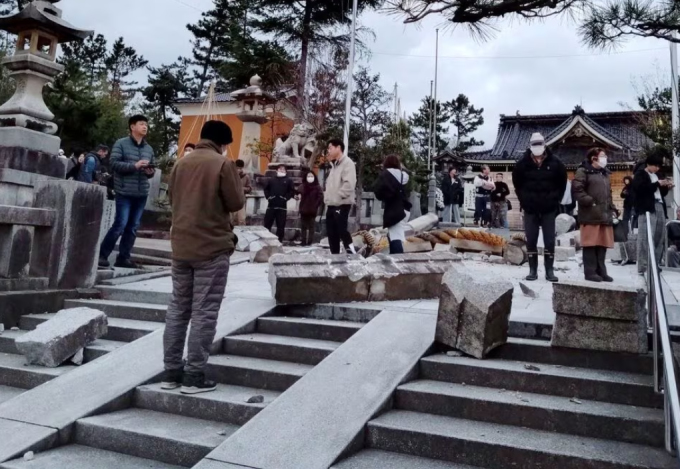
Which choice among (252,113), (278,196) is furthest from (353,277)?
(252,113)

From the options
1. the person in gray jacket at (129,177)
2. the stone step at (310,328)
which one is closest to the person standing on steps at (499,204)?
the person in gray jacket at (129,177)

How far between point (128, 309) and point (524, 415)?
4053 millimetres

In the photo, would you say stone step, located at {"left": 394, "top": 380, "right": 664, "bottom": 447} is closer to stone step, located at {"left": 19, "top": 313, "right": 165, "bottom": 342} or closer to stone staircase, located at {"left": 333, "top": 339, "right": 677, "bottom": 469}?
stone staircase, located at {"left": 333, "top": 339, "right": 677, "bottom": 469}

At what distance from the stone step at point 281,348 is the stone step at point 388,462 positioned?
123cm

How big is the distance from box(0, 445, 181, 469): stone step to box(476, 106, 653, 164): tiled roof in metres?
28.4

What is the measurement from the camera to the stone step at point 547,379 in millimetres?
3477

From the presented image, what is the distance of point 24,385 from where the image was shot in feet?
14.4

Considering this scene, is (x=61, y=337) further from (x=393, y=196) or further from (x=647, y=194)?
(x=647, y=194)

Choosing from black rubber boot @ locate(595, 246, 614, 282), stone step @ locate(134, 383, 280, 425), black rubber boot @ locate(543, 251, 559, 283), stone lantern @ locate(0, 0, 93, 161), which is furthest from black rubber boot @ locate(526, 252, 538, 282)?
stone lantern @ locate(0, 0, 93, 161)

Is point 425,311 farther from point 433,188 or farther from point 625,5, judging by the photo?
point 433,188

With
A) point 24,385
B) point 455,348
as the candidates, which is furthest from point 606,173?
point 24,385

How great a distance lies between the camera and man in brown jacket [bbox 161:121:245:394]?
12.6 feet

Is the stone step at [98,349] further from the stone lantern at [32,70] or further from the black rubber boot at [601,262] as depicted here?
the black rubber boot at [601,262]

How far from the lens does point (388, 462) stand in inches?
121
